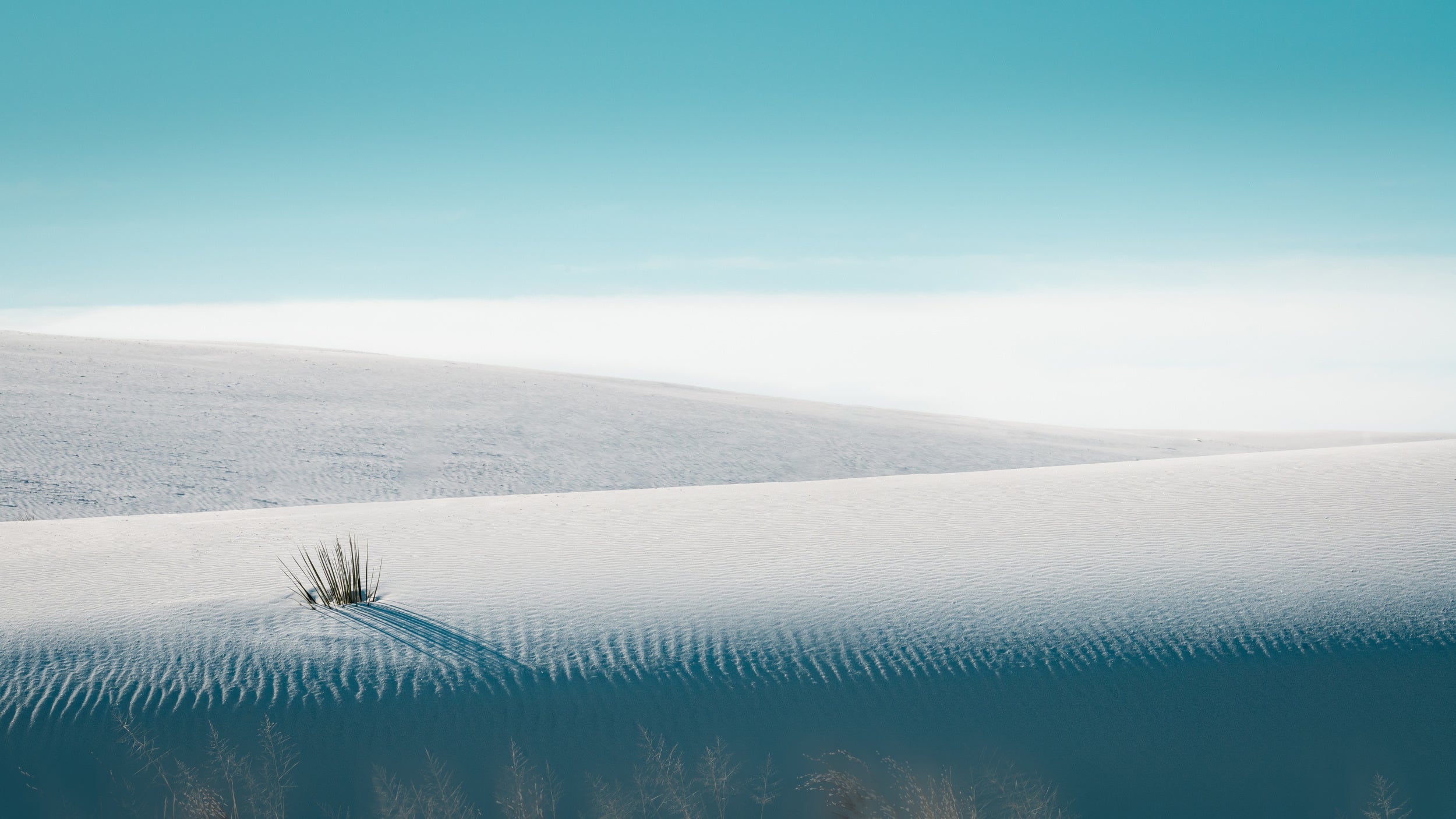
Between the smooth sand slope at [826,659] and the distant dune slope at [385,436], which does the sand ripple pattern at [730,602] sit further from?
the distant dune slope at [385,436]

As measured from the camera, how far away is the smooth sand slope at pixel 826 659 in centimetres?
349

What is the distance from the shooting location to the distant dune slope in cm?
1369

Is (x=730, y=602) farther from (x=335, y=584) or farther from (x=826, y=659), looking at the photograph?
(x=335, y=584)

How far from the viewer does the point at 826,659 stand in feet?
12.7

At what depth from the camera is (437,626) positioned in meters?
4.13

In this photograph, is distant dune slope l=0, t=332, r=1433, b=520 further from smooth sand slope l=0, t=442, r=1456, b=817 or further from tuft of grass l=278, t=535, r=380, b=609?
smooth sand slope l=0, t=442, r=1456, b=817

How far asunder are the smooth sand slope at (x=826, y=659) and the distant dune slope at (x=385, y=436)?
872cm

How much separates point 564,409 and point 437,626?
649 inches

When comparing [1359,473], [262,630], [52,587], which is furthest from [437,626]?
[1359,473]

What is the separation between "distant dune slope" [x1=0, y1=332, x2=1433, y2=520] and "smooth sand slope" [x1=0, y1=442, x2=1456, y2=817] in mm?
8722

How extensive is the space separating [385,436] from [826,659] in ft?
46.4

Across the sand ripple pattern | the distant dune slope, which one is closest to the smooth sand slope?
the sand ripple pattern

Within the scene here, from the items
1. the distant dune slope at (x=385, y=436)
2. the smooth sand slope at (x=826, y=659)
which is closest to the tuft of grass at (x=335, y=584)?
the smooth sand slope at (x=826, y=659)

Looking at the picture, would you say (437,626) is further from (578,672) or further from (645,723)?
(645,723)
